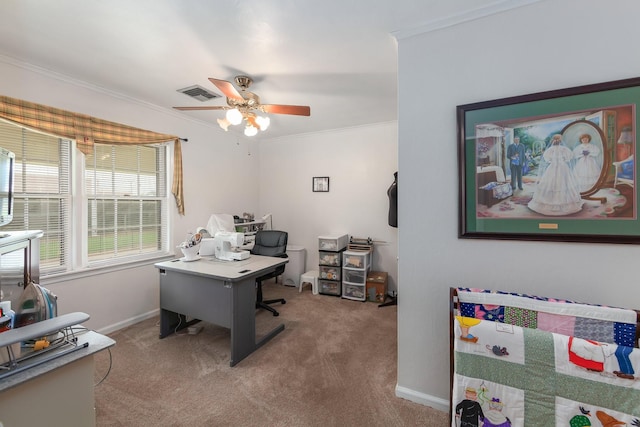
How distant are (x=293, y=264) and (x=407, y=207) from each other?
2964mm

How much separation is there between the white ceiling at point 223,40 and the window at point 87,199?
0.70 meters

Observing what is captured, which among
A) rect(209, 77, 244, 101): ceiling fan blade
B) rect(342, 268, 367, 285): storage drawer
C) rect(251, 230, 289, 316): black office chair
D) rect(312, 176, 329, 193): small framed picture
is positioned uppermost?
rect(209, 77, 244, 101): ceiling fan blade

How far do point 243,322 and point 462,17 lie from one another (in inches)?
107

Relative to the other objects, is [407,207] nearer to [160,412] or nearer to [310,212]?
[160,412]

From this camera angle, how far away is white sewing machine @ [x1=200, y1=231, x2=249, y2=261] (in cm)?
276

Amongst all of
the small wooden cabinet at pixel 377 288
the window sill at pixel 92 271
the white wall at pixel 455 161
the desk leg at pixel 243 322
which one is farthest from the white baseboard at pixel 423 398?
the window sill at pixel 92 271

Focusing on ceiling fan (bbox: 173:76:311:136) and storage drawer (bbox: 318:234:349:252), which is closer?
ceiling fan (bbox: 173:76:311:136)

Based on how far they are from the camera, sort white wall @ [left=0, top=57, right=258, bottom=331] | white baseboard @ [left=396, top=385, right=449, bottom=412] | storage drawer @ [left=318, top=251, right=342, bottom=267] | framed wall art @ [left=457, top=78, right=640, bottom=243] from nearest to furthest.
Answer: framed wall art @ [left=457, top=78, right=640, bottom=243] → white baseboard @ [left=396, top=385, right=449, bottom=412] → white wall @ [left=0, top=57, right=258, bottom=331] → storage drawer @ [left=318, top=251, right=342, bottom=267]

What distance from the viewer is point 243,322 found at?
7.66ft

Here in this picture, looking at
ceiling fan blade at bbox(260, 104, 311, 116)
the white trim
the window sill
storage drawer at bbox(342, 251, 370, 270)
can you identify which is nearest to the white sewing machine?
the window sill

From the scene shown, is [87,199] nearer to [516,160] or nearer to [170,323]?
[170,323]

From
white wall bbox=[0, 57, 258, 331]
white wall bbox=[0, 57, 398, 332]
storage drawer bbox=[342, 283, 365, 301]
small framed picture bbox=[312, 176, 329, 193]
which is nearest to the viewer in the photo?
white wall bbox=[0, 57, 258, 331]

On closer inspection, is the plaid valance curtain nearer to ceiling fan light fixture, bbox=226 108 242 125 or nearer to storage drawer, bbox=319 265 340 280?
ceiling fan light fixture, bbox=226 108 242 125

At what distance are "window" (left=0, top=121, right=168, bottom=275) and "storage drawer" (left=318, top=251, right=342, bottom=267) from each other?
2149 mm
